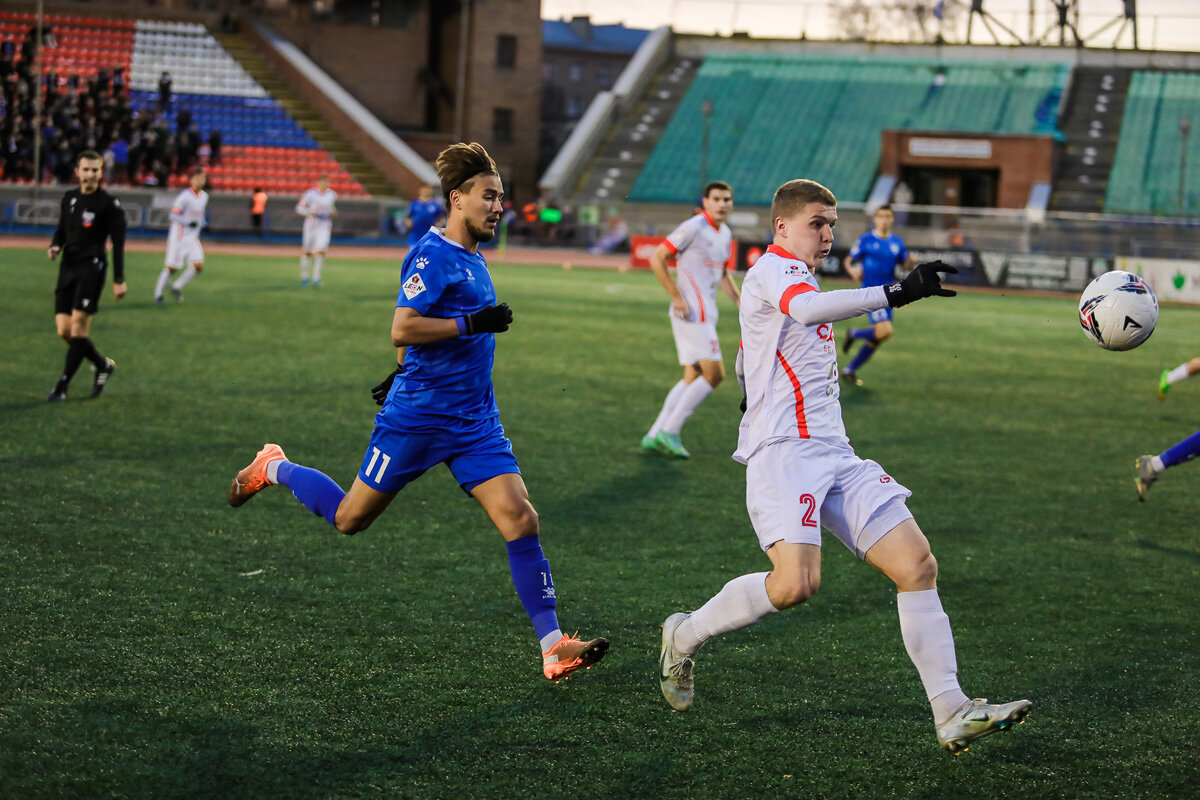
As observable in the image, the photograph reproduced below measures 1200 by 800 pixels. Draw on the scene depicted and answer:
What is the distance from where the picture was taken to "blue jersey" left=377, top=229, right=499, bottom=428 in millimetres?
5105

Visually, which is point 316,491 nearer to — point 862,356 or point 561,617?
point 561,617

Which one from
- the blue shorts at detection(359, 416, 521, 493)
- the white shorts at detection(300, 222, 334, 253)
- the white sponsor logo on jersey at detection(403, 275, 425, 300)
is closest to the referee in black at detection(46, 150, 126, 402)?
the blue shorts at detection(359, 416, 521, 493)

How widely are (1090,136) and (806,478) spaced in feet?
158

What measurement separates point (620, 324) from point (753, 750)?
A: 55.1ft

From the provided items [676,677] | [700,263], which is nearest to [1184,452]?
[700,263]

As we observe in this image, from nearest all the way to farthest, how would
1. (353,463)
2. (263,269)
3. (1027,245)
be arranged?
(353,463) < (263,269) < (1027,245)

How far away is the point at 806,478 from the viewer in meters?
4.62

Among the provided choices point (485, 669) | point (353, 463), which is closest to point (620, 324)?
point (353, 463)

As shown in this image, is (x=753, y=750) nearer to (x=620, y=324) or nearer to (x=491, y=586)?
(x=491, y=586)

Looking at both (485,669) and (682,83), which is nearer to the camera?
(485,669)

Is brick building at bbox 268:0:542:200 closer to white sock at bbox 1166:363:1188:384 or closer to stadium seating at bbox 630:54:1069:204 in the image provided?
stadium seating at bbox 630:54:1069:204

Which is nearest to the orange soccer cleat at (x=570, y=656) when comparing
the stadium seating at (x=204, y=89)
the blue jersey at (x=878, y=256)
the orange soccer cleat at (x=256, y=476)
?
the orange soccer cleat at (x=256, y=476)

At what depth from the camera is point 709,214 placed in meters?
10.5

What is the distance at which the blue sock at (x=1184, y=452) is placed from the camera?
819 cm
